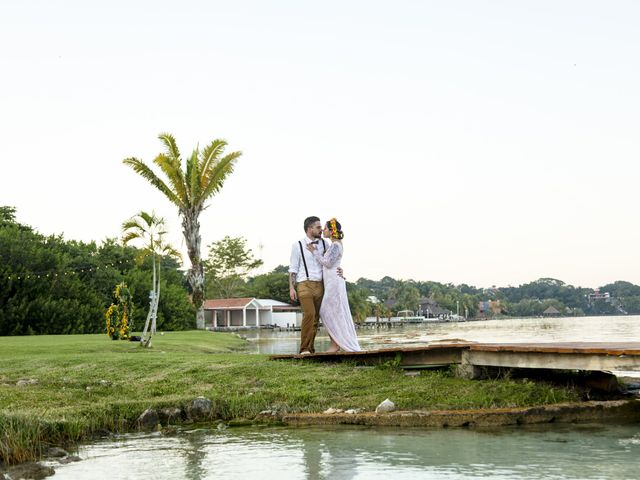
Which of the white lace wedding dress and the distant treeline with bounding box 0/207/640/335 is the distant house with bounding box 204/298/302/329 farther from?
the white lace wedding dress

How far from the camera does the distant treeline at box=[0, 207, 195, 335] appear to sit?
35969 mm

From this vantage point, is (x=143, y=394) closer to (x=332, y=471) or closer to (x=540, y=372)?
(x=332, y=471)

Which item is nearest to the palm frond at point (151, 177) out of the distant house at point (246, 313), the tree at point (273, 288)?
the distant house at point (246, 313)

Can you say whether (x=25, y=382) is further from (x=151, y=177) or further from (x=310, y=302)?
(x=151, y=177)

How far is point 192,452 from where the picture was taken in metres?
8.06

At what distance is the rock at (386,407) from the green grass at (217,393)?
0.19 meters

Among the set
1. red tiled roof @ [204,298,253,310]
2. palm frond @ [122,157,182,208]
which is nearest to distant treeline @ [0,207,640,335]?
palm frond @ [122,157,182,208]

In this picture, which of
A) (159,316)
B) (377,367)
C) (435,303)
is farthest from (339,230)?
(435,303)

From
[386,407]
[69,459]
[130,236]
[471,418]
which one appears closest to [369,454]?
[386,407]

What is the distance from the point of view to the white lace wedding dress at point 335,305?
12.4 meters

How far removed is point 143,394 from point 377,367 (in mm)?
3342

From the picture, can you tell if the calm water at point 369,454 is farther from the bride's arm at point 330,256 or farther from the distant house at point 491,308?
the distant house at point 491,308

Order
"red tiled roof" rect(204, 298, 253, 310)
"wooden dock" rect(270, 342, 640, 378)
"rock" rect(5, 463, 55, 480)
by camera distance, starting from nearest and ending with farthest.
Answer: "rock" rect(5, 463, 55, 480)
"wooden dock" rect(270, 342, 640, 378)
"red tiled roof" rect(204, 298, 253, 310)

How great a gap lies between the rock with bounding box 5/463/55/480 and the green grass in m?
0.40
